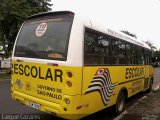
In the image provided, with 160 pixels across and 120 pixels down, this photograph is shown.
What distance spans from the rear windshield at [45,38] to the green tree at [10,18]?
69.0 ft

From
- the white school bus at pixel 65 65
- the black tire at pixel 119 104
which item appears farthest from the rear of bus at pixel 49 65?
the black tire at pixel 119 104

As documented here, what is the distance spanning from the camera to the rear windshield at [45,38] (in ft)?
22.6

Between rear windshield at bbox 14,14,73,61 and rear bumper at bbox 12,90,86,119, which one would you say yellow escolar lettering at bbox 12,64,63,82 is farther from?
rear bumper at bbox 12,90,86,119

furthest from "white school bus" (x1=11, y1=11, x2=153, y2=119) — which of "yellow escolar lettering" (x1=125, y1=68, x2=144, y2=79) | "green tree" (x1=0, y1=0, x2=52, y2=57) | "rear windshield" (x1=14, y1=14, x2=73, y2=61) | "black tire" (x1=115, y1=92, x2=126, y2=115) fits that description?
"green tree" (x1=0, y1=0, x2=52, y2=57)

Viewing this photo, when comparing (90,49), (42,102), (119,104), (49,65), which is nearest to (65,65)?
(49,65)

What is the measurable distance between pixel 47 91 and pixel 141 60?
22.4 ft

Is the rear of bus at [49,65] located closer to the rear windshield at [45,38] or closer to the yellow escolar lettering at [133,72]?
the rear windshield at [45,38]

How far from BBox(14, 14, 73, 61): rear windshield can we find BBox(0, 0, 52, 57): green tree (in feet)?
69.0

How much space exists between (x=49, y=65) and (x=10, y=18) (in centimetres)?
2393

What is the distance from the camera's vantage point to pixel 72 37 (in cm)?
670

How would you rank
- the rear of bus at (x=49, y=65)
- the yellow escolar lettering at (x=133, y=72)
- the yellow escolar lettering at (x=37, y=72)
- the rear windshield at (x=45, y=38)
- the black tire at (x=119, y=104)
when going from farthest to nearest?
the yellow escolar lettering at (x=133, y=72), the black tire at (x=119, y=104), the rear windshield at (x=45, y=38), the yellow escolar lettering at (x=37, y=72), the rear of bus at (x=49, y=65)

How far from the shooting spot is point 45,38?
7281mm

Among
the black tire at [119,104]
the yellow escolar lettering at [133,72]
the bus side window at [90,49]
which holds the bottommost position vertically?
the black tire at [119,104]

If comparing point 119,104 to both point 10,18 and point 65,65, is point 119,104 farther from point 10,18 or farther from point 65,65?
point 10,18
